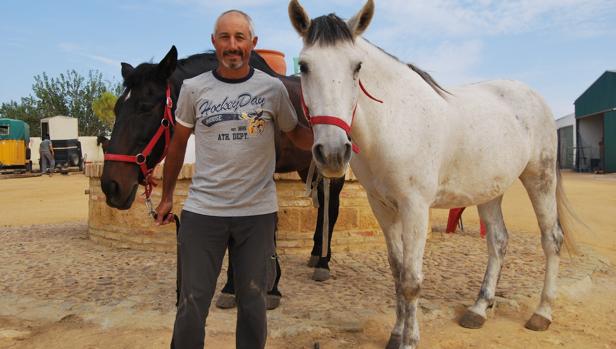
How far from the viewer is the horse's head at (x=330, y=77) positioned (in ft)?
6.29

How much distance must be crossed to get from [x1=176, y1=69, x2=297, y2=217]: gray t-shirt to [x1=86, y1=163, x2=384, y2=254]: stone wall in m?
3.03

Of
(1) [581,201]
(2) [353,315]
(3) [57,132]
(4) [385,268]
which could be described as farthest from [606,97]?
(3) [57,132]

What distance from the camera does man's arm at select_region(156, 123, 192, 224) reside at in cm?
219

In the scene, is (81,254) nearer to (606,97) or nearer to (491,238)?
(491,238)

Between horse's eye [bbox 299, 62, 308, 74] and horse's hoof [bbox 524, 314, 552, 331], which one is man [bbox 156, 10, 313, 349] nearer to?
horse's eye [bbox 299, 62, 308, 74]

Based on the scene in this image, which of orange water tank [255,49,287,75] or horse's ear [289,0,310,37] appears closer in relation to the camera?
horse's ear [289,0,310,37]

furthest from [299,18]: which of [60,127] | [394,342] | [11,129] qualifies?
[60,127]

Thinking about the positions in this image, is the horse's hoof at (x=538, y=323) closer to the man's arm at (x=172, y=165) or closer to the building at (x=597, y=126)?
the man's arm at (x=172, y=165)

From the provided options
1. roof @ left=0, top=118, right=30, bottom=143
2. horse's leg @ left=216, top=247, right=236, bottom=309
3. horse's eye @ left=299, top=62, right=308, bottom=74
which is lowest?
horse's leg @ left=216, top=247, right=236, bottom=309

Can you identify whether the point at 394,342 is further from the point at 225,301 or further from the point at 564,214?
the point at 564,214

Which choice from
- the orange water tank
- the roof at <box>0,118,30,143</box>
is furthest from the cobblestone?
the roof at <box>0,118,30,143</box>

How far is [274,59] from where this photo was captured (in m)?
5.82

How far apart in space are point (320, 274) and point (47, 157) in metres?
23.2

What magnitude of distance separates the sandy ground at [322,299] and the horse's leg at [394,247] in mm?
156
